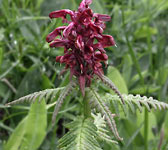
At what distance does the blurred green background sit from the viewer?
2.23m

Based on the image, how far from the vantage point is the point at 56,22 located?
1.96m

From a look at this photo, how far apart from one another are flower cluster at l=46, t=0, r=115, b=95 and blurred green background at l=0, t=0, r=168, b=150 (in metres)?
0.60

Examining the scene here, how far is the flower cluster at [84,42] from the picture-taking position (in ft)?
4.39

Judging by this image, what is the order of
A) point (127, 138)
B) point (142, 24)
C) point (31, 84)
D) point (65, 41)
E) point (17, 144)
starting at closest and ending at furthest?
1. point (65, 41)
2. point (17, 144)
3. point (127, 138)
4. point (31, 84)
5. point (142, 24)

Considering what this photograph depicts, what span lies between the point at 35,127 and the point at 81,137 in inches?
26.8

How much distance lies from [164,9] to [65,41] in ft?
8.99

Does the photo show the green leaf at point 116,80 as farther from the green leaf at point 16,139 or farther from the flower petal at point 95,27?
the flower petal at point 95,27

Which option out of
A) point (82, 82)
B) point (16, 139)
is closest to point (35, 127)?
point (16, 139)

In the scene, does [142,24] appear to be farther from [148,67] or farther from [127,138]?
[127,138]

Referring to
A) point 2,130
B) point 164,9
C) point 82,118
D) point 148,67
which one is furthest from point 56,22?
point 164,9

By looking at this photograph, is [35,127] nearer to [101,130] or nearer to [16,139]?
[16,139]

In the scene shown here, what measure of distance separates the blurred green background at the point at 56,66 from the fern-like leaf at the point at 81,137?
64 centimetres

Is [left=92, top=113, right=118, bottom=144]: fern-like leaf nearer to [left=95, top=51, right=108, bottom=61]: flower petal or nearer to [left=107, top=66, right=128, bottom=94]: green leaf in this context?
[left=95, top=51, right=108, bottom=61]: flower petal

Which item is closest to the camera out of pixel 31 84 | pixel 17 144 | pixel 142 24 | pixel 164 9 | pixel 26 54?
pixel 17 144
